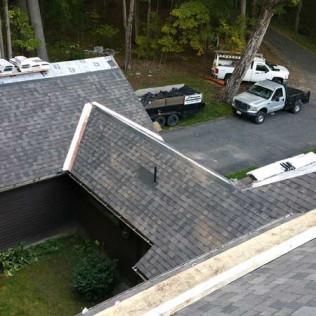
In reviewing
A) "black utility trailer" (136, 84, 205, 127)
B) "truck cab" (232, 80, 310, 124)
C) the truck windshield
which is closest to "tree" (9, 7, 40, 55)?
"black utility trailer" (136, 84, 205, 127)

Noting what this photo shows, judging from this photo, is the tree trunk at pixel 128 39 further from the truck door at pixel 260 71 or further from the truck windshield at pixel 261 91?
the truck windshield at pixel 261 91

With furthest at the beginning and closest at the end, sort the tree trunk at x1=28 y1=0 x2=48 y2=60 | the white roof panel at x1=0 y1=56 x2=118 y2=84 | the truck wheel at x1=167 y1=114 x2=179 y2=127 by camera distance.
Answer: the tree trunk at x1=28 y1=0 x2=48 y2=60, the truck wheel at x1=167 y1=114 x2=179 y2=127, the white roof panel at x1=0 y1=56 x2=118 y2=84

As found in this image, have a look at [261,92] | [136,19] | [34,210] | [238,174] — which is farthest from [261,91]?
[34,210]

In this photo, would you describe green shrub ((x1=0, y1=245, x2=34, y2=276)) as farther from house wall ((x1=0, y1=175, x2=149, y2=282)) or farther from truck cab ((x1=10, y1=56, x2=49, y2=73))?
truck cab ((x1=10, y1=56, x2=49, y2=73))

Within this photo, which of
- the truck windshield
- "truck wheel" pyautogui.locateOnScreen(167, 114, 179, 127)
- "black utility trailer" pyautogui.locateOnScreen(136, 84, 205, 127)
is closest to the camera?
"black utility trailer" pyautogui.locateOnScreen(136, 84, 205, 127)

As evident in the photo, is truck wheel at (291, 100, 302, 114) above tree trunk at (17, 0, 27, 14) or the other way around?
the other way around

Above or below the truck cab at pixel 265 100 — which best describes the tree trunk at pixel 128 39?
above

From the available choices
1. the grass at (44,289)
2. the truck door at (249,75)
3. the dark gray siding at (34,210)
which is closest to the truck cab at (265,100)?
the truck door at (249,75)

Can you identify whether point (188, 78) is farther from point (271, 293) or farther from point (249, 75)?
point (271, 293)
